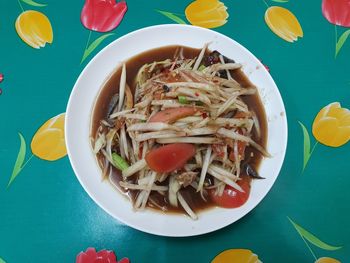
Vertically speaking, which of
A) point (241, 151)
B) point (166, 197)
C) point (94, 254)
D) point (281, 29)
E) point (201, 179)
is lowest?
point (94, 254)

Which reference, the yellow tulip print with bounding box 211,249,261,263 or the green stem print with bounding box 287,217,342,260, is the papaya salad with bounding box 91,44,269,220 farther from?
the green stem print with bounding box 287,217,342,260

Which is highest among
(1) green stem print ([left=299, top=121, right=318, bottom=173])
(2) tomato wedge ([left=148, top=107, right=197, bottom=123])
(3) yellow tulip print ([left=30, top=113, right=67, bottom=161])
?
(2) tomato wedge ([left=148, top=107, right=197, bottom=123])

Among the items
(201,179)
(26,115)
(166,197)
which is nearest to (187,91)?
(201,179)

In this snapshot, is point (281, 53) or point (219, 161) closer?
point (219, 161)

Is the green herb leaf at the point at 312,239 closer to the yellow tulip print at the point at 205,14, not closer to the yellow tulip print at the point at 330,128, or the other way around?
the yellow tulip print at the point at 330,128

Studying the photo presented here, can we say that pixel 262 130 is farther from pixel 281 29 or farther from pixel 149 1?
pixel 149 1

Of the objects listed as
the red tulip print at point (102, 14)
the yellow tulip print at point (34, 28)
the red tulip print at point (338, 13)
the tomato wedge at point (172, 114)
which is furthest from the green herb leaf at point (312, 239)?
the yellow tulip print at point (34, 28)

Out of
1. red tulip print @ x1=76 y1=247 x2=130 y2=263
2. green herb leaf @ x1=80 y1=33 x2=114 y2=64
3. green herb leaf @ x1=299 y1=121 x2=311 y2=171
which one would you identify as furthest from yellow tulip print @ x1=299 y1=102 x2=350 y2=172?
green herb leaf @ x1=80 y1=33 x2=114 y2=64

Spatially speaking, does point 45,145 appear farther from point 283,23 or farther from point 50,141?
point 283,23
